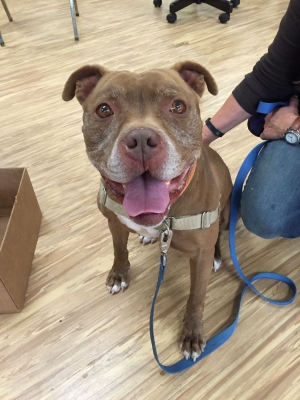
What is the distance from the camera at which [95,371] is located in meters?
1.59

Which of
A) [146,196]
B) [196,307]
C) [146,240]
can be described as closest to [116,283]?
[146,240]

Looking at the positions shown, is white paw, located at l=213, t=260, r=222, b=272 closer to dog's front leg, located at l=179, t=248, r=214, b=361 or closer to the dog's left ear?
dog's front leg, located at l=179, t=248, r=214, b=361

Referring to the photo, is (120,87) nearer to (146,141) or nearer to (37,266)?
(146,141)

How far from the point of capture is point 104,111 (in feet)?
4.17

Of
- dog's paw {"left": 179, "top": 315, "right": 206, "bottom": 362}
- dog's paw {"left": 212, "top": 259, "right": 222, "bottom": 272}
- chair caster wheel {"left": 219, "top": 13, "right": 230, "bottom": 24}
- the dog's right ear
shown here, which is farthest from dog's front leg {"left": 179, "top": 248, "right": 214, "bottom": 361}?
chair caster wheel {"left": 219, "top": 13, "right": 230, "bottom": 24}

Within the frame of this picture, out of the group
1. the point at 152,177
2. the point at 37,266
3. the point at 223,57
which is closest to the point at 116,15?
the point at 223,57

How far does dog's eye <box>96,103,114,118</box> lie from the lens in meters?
1.27

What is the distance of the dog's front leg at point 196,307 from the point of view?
154 cm

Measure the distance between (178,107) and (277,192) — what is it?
746 mm

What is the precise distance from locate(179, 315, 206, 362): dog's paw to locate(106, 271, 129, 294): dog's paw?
372 millimetres

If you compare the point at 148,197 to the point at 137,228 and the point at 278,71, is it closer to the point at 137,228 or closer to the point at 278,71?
the point at 137,228

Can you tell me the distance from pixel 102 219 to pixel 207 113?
139 cm

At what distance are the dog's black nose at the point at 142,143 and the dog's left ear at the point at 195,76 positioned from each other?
47cm

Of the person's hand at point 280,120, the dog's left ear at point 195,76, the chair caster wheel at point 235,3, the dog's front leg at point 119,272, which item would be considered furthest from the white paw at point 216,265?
the chair caster wheel at point 235,3
